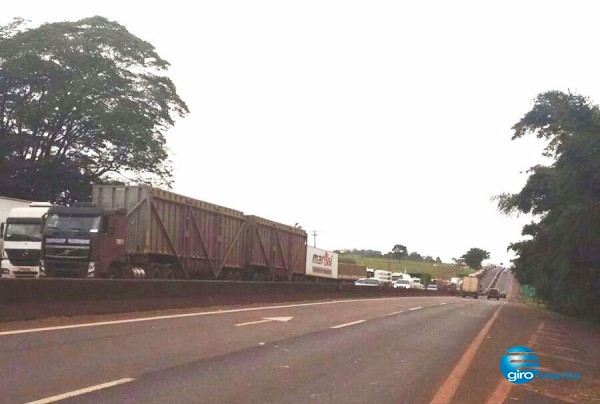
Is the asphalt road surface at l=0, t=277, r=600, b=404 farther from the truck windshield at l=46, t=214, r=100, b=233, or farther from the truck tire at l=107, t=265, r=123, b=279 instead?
the truck tire at l=107, t=265, r=123, b=279

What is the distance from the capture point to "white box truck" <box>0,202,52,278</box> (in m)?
25.7

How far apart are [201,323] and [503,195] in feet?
101

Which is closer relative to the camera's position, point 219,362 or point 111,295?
point 219,362

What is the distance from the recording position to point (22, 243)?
26.0 m

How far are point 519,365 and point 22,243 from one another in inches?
791

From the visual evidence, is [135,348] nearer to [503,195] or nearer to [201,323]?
[201,323]

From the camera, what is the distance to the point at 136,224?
26000mm

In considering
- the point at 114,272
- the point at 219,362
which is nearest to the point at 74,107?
the point at 114,272

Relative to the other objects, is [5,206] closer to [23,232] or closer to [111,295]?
[23,232]

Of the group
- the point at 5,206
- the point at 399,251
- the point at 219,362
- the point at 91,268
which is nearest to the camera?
the point at 219,362

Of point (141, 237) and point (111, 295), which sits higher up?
point (141, 237)

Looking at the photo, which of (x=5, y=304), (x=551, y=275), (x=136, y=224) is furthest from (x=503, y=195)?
(x=5, y=304)

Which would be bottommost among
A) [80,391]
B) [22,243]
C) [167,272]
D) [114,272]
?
Result: [80,391]

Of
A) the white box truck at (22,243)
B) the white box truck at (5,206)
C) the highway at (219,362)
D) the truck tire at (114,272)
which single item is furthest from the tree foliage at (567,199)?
the white box truck at (5,206)
